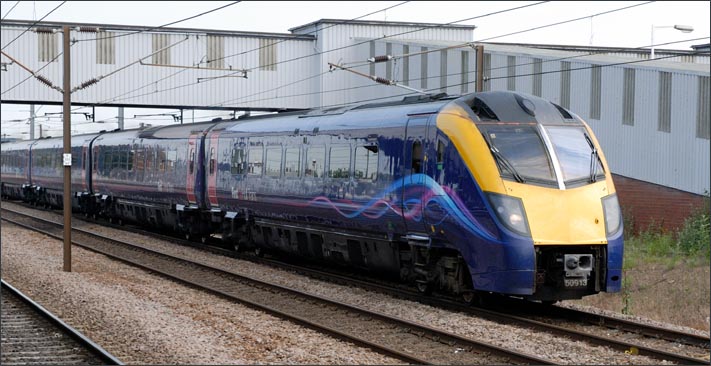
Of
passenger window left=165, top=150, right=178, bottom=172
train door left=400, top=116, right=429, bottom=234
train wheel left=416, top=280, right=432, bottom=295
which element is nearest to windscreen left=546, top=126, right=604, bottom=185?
train door left=400, top=116, right=429, bottom=234

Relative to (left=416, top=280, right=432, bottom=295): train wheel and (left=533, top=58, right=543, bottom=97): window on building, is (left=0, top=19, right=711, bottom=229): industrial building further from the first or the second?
(left=416, top=280, right=432, bottom=295): train wheel

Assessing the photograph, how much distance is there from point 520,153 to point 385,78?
27.7 meters

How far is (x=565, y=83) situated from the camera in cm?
3347

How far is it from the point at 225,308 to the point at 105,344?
327 cm

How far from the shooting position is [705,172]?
2953cm

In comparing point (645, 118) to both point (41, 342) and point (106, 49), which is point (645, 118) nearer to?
point (106, 49)

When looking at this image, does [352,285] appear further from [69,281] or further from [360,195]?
[69,281]

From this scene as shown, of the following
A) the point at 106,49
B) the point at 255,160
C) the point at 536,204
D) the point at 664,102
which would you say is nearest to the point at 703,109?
the point at 664,102

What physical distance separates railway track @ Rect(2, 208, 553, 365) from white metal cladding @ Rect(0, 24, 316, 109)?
2072cm

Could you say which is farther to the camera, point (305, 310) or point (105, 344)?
point (305, 310)

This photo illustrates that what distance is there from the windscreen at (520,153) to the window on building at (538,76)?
20307mm

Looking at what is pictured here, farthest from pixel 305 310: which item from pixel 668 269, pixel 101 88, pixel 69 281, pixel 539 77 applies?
pixel 101 88

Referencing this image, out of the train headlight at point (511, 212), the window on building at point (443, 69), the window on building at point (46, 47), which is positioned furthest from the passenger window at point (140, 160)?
the train headlight at point (511, 212)

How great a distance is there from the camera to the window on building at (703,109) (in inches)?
1152
